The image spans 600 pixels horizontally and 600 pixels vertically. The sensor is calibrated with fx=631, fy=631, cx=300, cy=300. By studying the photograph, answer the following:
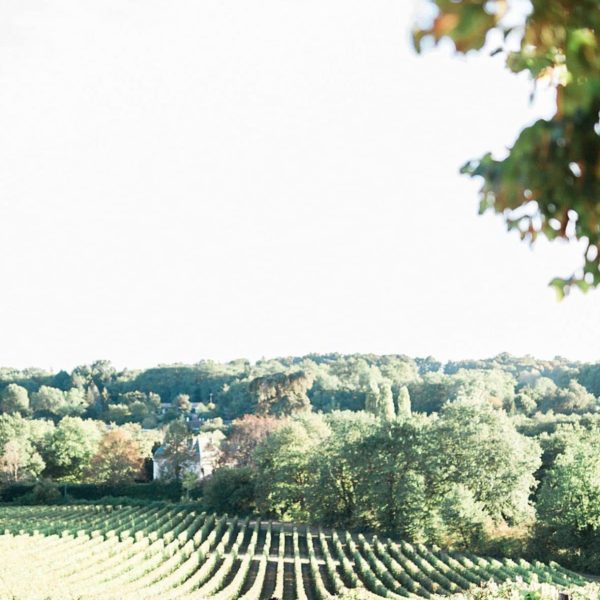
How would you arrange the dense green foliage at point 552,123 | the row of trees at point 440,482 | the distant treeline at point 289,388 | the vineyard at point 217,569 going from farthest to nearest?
the distant treeline at point 289,388
the row of trees at point 440,482
the vineyard at point 217,569
the dense green foliage at point 552,123

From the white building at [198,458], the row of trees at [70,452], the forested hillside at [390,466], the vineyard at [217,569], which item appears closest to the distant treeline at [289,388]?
the forested hillside at [390,466]

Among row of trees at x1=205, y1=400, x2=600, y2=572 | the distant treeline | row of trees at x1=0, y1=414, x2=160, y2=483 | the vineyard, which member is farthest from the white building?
the vineyard

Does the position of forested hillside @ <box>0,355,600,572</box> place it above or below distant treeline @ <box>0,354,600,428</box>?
below

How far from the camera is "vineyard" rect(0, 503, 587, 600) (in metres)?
20.6

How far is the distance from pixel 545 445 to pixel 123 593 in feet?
84.5

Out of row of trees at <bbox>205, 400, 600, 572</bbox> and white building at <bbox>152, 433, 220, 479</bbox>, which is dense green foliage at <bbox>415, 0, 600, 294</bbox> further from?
white building at <bbox>152, 433, 220, 479</bbox>

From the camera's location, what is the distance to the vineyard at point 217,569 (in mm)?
20578

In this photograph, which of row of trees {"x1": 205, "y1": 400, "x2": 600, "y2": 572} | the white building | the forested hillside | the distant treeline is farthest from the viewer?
the distant treeline

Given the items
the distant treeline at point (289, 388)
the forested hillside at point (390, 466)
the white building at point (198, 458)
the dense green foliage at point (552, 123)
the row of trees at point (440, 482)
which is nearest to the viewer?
the dense green foliage at point (552, 123)

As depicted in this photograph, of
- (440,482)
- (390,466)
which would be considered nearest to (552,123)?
(440,482)

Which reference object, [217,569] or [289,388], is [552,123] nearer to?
[217,569]

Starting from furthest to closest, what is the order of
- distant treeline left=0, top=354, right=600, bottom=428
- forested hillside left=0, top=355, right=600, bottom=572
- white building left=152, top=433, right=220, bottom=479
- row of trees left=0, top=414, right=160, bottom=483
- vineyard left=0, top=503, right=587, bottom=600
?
1. distant treeline left=0, top=354, right=600, bottom=428
2. white building left=152, top=433, right=220, bottom=479
3. row of trees left=0, top=414, right=160, bottom=483
4. forested hillside left=0, top=355, right=600, bottom=572
5. vineyard left=0, top=503, right=587, bottom=600

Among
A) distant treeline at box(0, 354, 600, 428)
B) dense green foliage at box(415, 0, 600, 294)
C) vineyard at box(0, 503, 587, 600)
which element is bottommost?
vineyard at box(0, 503, 587, 600)

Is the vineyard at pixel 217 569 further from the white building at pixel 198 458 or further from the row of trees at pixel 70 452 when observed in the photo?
the white building at pixel 198 458
